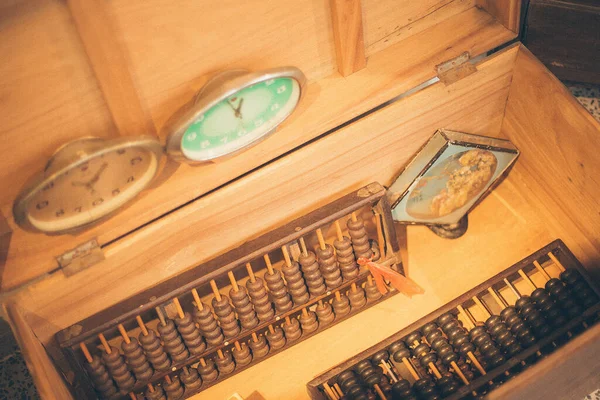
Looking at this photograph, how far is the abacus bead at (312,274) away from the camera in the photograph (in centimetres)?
231

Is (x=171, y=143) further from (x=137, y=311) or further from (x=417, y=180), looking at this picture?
(x=417, y=180)

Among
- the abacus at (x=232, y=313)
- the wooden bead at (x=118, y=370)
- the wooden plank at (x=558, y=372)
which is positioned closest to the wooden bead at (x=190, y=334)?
the abacus at (x=232, y=313)

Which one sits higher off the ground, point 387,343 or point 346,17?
point 346,17

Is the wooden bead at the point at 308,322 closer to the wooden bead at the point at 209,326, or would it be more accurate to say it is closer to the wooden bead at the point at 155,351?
the wooden bead at the point at 209,326

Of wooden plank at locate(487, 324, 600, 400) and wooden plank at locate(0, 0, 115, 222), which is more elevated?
wooden plank at locate(0, 0, 115, 222)

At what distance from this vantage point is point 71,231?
195 centimetres

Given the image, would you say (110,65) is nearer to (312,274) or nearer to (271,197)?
(271,197)

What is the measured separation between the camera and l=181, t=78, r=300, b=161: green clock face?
1.90m

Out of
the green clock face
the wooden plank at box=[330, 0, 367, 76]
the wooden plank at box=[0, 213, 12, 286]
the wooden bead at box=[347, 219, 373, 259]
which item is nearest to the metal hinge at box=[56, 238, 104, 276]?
the wooden plank at box=[0, 213, 12, 286]

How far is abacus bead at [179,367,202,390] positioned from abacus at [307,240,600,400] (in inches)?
17.5

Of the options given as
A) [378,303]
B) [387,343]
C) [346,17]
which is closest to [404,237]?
[378,303]

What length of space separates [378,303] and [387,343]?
0.28 metres

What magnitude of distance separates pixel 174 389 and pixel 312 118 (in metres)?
1.10

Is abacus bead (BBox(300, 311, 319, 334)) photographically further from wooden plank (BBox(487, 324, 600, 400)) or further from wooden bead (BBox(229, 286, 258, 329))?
wooden plank (BBox(487, 324, 600, 400))
